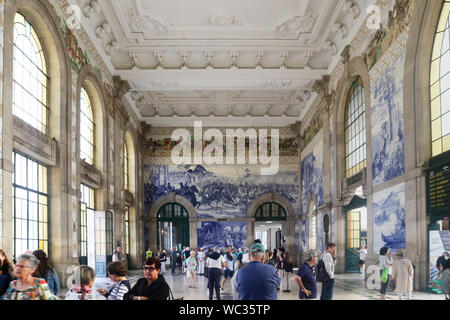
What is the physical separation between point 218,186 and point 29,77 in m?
18.4

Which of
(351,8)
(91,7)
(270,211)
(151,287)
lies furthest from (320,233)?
(151,287)

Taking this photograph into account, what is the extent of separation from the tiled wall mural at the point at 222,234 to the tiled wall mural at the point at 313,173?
4097mm

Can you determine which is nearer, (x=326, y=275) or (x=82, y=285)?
(x=82, y=285)

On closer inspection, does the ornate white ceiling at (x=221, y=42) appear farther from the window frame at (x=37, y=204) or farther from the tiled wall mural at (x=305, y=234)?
the tiled wall mural at (x=305, y=234)

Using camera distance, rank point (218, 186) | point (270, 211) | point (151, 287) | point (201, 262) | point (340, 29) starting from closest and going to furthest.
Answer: point (151, 287) < point (340, 29) < point (201, 262) < point (218, 186) < point (270, 211)

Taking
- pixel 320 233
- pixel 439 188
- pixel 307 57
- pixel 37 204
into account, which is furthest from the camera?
pixel 320 233

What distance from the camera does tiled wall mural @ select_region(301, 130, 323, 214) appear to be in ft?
75.3

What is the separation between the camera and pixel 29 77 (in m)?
12.2

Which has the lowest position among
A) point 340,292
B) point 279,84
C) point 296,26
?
point 340,292

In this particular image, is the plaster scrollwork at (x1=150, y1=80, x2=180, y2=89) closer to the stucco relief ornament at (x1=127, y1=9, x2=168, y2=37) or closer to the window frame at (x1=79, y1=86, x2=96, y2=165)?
the stucco relief ornament at (x1=127, y1=9, x2=168, y2=37)

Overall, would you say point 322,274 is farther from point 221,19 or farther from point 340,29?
Answer: point 221,19

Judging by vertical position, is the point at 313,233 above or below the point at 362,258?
above

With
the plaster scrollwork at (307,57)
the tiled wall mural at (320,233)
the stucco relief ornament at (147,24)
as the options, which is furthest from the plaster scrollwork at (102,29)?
the tiled wall mural at (320,233)
